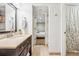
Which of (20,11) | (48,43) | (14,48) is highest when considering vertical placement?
(20,11)

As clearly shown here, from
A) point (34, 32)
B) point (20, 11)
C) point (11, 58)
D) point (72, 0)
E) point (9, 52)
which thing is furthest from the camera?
point (34, 32)

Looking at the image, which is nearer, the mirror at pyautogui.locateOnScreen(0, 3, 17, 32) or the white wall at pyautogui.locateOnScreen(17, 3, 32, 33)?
the white wall at pyautogui.locateOnScreen(17, 3, 32, 33)

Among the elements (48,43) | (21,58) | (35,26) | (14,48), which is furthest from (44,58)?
(48,43)

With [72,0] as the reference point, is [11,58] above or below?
below

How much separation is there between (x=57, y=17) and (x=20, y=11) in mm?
1834

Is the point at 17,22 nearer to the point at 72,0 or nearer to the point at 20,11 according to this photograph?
the point at 20,11

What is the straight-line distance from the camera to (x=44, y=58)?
118cm

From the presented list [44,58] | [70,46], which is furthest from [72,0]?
[70,46]

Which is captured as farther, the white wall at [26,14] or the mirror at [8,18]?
the mirror at [8,18]

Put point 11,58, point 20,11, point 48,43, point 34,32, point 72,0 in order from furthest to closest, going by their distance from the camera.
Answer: point 48,43, point 34,32, point 20,11, point 72,0, point 11,58

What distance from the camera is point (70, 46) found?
114 inches

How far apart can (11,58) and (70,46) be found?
1947 millimetres

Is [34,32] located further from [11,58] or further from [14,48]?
[11,58]

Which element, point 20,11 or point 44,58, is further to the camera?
point 20,11
